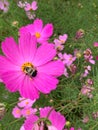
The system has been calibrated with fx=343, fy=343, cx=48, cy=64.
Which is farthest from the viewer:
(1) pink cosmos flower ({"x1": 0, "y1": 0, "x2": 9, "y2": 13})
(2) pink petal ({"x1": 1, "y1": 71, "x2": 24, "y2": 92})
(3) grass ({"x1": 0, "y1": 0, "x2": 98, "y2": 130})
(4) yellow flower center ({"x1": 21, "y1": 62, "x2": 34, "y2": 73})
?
(1) pink cosmos flower ({"x1": 0, "y1": 0, "x2": 9, "y2": 13})

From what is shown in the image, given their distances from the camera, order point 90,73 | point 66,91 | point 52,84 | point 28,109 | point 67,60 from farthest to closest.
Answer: point 90,73 < point 66,91 < point 67,60 < point 28,109 < point 52,84

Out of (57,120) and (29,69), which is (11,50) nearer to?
(29,69)

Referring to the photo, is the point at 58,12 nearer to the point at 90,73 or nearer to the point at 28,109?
the point at 90,73

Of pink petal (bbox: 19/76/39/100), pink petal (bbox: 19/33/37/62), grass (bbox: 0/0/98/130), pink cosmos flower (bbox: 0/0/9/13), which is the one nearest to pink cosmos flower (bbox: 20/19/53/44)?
pink petal (bbox: 19/33/37/62)

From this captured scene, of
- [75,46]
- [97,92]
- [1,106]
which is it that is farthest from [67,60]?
[1,106]

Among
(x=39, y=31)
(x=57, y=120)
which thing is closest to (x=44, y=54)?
(x=57, y=120)

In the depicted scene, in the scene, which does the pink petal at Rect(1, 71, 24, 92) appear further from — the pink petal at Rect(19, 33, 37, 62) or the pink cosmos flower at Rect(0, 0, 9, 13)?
the pink cosmos flower at Rect(0, 0, 9, 13)
